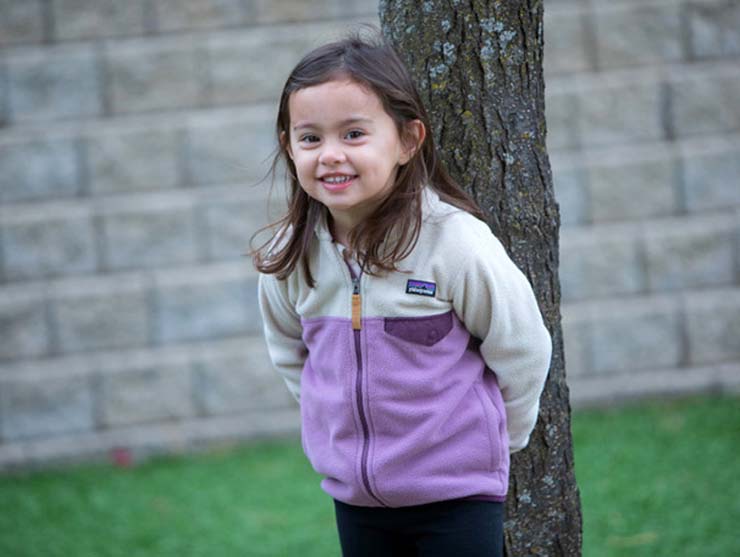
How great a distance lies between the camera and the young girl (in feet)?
6.28

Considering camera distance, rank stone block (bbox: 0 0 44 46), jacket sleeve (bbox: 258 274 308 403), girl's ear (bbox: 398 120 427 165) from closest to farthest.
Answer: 1. girl's ear (bbox: 398 120 427 165)
2. jacket sleeve (bbox: 258 274 308 403)
3. stone block (bbox: 0 0 44 46)

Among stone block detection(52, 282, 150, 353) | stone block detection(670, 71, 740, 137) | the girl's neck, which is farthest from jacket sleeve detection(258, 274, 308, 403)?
stone block detection(670, 71, 740, 137)

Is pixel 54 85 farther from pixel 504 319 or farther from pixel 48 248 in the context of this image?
pixel 504 319

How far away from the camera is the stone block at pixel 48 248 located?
195 inches

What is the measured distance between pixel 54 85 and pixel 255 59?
1.03m

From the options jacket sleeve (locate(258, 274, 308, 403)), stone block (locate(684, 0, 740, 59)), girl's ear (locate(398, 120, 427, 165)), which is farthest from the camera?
stone block (locate(684, 0, 740, 59))

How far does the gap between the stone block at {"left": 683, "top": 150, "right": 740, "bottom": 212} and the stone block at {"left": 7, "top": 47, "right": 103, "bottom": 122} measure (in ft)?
10.1

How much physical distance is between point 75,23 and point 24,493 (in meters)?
2.35

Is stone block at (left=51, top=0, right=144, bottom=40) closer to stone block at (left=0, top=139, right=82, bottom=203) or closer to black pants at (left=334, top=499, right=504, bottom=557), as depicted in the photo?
stone block at (left=0, top=139, right=82, bottom=203)

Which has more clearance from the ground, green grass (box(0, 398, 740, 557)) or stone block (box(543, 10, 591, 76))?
stone block (box(543, 10, 591, 76))

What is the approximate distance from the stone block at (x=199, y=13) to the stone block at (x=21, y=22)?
59 cm

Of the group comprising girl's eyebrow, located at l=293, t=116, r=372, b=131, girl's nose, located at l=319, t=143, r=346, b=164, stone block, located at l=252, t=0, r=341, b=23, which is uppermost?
stone block, located at l=252, t=0, r=341, b=23

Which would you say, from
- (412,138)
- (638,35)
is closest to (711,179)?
(638,35)

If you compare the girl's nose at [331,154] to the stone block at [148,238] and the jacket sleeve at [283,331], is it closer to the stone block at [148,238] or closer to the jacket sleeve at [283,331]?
the jacket sleeve at [283,331]
